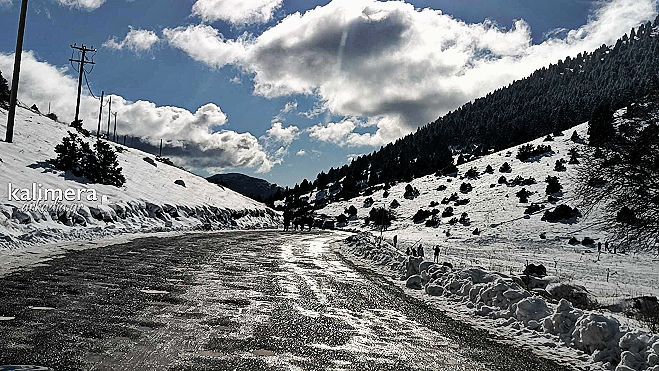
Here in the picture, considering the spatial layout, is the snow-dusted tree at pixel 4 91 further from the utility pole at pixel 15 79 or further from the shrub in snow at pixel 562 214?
the shrub in snow at pixel 562 214

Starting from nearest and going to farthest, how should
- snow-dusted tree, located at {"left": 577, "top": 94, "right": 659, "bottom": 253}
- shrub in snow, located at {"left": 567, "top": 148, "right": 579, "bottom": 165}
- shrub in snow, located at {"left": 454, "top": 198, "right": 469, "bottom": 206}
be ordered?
snow-dusted tree, located at {"left": 577, "top": 94, "right": 659, "bottom": 253}
shrub in snow, located at {"left": 567, "top": 148, "right": 579, "bottom": 165}
shrub in snow, located at {"left": 454, "top": 198, "right": 469, "bottom": 206}

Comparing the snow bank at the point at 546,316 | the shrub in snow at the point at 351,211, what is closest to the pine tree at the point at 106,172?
the snow bank at the point at 546,316

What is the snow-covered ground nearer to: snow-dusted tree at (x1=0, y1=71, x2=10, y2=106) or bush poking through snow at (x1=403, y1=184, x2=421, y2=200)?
bush poking through snow at (x1=403, y1=184, x2=421, y2=200)

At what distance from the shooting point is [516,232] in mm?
38656

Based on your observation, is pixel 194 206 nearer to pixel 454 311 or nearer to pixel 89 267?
pixel 89 267

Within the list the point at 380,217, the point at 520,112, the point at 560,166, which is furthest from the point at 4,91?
the point at 520,112

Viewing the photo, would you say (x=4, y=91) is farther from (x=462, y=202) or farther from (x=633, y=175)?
(x=633, y=175)

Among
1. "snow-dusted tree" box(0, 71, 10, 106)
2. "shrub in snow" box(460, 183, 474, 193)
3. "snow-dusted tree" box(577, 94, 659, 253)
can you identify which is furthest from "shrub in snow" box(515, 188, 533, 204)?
"snow-dusted tree" box(0, 71, 10, 106)

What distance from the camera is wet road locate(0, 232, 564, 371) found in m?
5.09

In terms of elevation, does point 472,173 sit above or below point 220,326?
above

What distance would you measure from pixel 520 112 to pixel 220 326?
488 feet

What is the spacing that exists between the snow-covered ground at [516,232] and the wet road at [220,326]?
285 inches

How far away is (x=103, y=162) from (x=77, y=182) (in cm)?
531

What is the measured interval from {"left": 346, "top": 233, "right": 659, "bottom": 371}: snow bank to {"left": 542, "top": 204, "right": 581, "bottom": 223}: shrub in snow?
97.3ft
